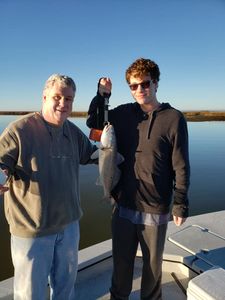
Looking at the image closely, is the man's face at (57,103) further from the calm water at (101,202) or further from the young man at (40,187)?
the calm water at (101,202)

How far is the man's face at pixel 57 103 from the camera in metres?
2.63

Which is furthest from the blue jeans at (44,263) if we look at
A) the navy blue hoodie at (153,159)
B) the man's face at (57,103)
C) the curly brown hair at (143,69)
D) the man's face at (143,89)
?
the curly brown hair at (143,69)

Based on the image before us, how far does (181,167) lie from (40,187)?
4.33 ft

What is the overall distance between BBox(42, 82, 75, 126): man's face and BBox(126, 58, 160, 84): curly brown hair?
63 centimetres

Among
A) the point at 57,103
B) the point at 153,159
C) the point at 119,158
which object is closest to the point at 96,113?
the point at 119,158

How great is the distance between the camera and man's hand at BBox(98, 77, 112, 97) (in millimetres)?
3218

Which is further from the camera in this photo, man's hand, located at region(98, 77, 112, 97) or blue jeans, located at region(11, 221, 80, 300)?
man's hand, located at region(98, 77, 112, 97)

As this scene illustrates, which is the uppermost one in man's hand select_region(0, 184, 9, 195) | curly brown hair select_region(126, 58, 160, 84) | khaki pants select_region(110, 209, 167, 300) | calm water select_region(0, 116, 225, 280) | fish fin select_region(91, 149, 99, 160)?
curly brown hair select_region(126, 58, 160, 84)

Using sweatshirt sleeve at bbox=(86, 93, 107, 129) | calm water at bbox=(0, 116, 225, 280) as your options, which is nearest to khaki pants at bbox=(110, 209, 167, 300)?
sweatshirt sleeve at bbox=(86, 93, 107, 129)

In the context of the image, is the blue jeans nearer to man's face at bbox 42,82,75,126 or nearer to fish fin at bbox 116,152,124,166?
fish fin at bbox 116,152,124,166

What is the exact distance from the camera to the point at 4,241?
6.71m

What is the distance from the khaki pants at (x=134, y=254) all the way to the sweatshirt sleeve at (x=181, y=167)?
0.26 m

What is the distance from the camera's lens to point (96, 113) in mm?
3264

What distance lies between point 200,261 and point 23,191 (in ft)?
8.43
